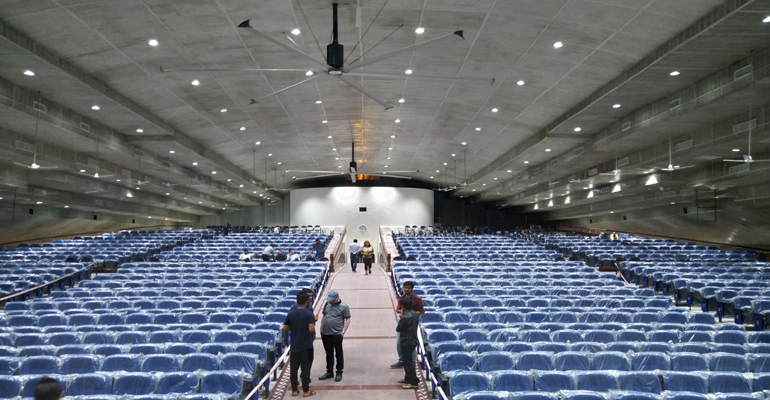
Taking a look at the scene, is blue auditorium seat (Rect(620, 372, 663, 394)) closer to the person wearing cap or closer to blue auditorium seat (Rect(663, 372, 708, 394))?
blue auditorium seat (Rect(663, 372, 708, 394))

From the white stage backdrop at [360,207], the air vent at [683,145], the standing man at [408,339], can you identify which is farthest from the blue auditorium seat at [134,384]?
the white stage backdrop at [360,207]

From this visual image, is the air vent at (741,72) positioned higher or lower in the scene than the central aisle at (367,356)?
higher

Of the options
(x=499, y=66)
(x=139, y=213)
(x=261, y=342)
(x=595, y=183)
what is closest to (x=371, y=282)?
(x=499, y=66)

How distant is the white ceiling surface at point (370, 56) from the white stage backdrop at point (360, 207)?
67.5ft

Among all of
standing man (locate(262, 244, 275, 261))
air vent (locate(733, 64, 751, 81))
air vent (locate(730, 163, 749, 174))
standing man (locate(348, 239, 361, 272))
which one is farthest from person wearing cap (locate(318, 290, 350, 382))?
air vent (locate(730, 163, 749, 174))

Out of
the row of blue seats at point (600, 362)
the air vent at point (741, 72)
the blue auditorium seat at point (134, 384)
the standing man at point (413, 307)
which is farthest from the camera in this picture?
the air vent at point (741, 72)

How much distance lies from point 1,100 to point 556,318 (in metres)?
14.6

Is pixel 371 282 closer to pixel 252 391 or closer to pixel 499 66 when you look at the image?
pixel 499 66

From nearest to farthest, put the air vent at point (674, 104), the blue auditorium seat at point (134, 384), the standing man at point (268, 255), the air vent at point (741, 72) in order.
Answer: the blue auditorium seat at point (134, 384) → the air vent at point (741, 72) → the air vent at point (674, 104) → the standing man at point (268, 255)

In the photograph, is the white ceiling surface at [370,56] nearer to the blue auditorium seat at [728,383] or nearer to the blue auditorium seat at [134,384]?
the blue auditorium seat at [728,383]

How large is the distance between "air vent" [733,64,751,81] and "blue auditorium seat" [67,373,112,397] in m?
14.5

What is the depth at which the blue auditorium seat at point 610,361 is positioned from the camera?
8.22 meters

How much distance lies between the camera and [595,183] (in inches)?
1378

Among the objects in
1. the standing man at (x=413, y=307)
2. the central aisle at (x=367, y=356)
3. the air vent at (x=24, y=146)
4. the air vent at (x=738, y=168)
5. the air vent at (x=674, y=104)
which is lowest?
the central aisle at (x=367, y=356)
